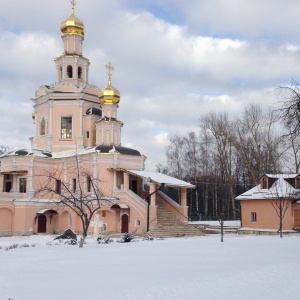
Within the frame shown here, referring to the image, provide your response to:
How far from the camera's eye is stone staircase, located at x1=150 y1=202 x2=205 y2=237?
30467 mm

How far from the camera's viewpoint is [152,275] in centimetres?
1175

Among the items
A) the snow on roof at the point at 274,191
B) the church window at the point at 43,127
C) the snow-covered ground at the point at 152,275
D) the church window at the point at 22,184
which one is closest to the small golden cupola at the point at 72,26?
the church window at the point at 43,127

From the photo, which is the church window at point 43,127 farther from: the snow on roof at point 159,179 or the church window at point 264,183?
the church window at point 264,183

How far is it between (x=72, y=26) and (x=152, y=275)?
30706 mm

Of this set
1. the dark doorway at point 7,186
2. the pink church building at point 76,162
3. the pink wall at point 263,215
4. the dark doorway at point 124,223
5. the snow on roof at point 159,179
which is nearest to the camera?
the snow on roof at point 159,179

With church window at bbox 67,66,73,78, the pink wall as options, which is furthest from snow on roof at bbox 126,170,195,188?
church window at bbox 67,66,73,78

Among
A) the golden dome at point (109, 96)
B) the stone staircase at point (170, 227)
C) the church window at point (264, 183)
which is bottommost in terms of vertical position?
the stone staircase at point (170, 227)

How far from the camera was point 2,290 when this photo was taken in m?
10.2

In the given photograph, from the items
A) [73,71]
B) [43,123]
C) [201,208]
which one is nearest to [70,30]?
[73,71]

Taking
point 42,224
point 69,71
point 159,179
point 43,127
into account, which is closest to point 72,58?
point 69,71

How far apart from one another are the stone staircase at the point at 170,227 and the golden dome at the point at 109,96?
8.89 meters

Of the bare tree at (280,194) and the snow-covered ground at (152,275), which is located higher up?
the bare tree at (280,194)

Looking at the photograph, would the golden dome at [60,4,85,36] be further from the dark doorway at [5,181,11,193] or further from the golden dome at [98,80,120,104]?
the dark doorway at [5,181,11,193]

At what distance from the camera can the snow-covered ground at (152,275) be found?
31.6ft
